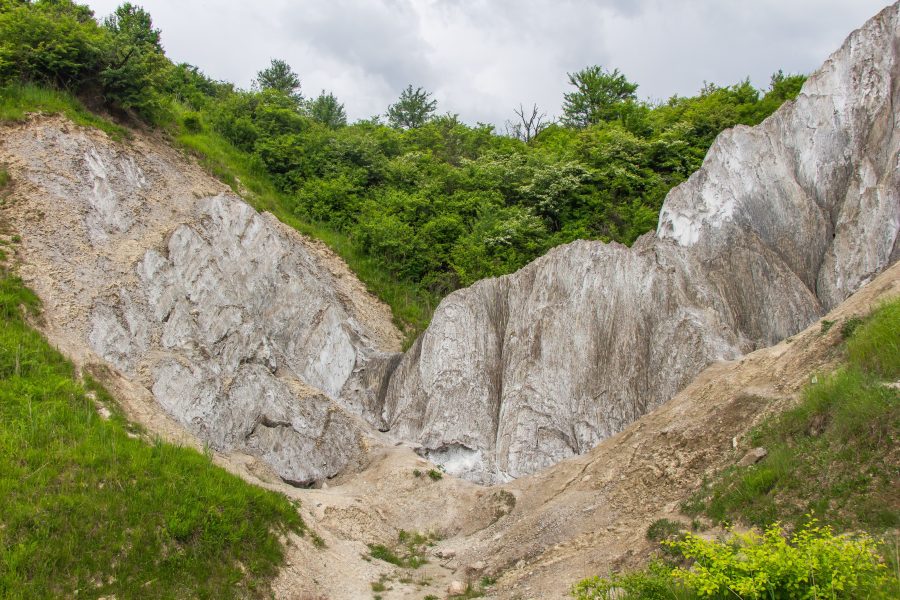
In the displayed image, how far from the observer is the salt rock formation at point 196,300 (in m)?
17.6

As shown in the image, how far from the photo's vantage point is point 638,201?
86.6ft

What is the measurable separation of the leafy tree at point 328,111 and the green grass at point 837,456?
1406 inches

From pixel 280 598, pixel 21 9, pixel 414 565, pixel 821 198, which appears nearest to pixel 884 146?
pixel 821 198

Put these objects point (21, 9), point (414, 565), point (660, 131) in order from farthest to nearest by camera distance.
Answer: point (660, 131) → point (21, 9) → point (414, 565)

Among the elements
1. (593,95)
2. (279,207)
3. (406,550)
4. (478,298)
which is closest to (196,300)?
(478,298)

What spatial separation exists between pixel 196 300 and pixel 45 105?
10.4 m

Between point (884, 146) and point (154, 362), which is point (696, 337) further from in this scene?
point (154, 362)

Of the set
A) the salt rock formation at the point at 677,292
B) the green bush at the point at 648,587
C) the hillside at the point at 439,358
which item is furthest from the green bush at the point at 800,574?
the salt rock formation at the point at 677,292

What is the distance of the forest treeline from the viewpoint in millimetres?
24516

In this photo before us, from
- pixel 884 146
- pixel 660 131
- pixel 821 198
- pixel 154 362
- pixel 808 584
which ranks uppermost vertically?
pixel 660 131

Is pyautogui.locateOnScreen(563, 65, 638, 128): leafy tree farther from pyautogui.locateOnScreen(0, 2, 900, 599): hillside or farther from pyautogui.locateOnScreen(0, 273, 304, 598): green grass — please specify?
pyautogui.locateOnScreen(0, 273, 304, 598): green grass

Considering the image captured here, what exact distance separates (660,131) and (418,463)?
2174 centimetres

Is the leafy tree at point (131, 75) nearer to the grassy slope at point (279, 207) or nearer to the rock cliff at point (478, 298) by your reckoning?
the grassy slope at point (279, 207)

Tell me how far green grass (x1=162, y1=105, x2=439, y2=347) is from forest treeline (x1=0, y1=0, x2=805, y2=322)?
0.36 meters
